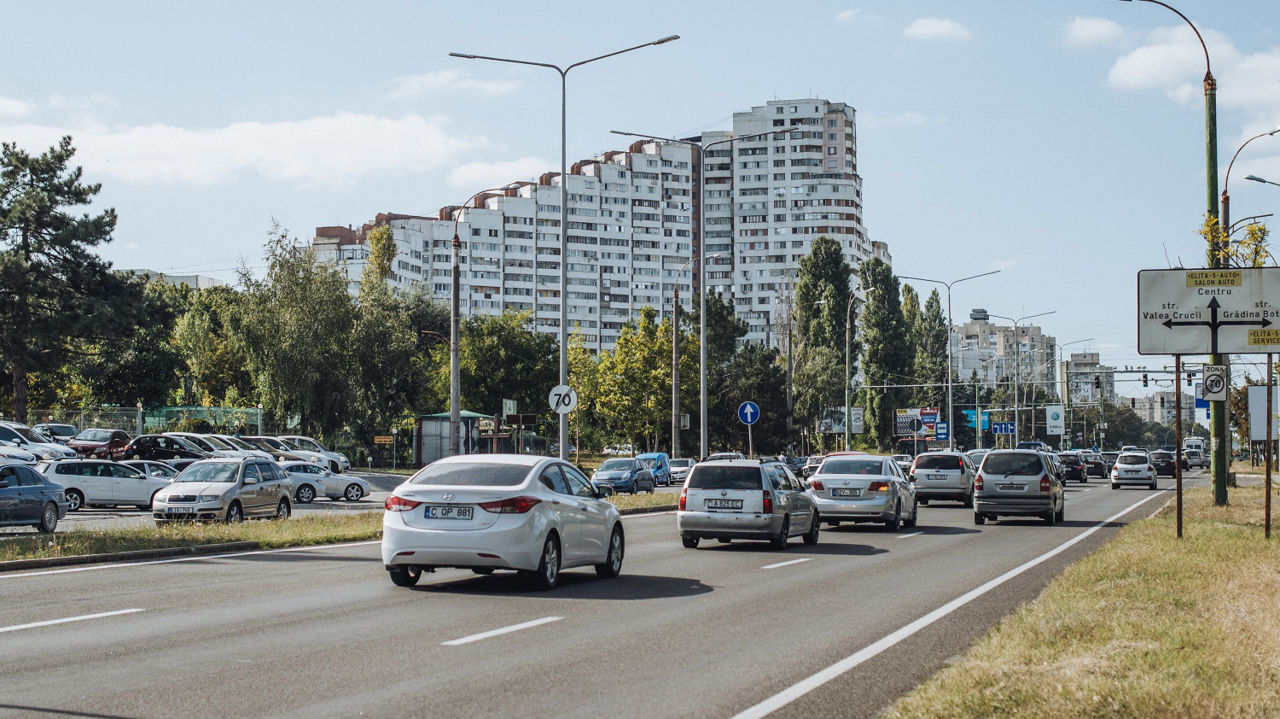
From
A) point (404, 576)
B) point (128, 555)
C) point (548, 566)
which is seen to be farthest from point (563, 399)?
point (548, 566)

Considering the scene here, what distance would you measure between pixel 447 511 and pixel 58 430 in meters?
48.2

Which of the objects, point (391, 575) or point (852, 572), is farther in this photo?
A: point (852, 572)

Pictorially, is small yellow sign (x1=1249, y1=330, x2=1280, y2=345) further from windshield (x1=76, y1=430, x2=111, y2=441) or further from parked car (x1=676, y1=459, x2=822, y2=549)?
windshield (x1=76, y1=430, x2=111, y2=441)

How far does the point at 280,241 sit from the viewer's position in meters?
61.0

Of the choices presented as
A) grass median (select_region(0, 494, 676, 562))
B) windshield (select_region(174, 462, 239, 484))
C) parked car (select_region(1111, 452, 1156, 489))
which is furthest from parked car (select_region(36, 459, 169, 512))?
parked car (select_region(1111, 452, 1156, 489))

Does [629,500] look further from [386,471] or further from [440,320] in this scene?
[440,320]

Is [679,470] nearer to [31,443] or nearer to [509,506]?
[31,443]

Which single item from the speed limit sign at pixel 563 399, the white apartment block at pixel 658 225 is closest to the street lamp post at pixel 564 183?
the speed limit sign at pixel 563 399

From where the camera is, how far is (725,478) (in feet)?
72.9

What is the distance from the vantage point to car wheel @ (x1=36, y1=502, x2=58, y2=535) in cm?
2448

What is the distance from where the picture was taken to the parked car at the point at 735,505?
21875mm

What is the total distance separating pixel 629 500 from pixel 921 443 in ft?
281

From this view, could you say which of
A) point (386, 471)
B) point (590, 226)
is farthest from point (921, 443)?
point (590, 226)

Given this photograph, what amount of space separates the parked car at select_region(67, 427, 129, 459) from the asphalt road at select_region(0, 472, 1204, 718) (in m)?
31.3
